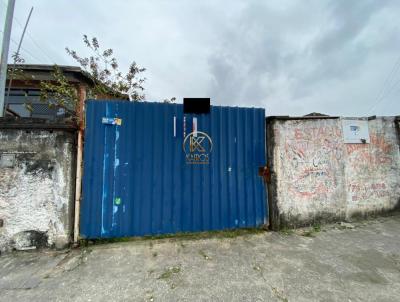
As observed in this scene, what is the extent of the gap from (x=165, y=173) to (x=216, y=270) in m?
1.78

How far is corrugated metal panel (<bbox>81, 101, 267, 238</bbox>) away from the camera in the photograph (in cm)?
357

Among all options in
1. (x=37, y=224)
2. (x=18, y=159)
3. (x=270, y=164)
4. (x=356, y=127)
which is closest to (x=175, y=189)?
(x=270, y=164)

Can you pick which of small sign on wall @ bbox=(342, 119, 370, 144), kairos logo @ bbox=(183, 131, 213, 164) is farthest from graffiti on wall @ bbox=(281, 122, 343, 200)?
kairos logo @ bbox=(183, 131, 213, 164)

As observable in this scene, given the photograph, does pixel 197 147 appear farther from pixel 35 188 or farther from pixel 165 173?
pixel 35 188

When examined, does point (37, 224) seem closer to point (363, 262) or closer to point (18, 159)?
point (18, 159)

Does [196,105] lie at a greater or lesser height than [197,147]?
greater

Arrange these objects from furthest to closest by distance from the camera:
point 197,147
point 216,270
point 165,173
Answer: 1. point 197,147
2. point 165,173
3. point 216,270

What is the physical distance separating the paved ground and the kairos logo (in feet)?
4.67

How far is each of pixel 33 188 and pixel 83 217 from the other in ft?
2.91

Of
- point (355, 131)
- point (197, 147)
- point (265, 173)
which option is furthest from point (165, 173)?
point (355, 131)

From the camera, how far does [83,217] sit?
3.48 m

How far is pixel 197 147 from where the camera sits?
391cm

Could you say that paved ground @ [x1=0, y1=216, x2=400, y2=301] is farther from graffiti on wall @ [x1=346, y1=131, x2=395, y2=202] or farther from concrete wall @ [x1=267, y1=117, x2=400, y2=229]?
graffiti on wall @ [x1=346, y1=131, x2=395, y2=202]

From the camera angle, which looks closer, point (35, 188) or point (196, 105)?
point (35, 188)
